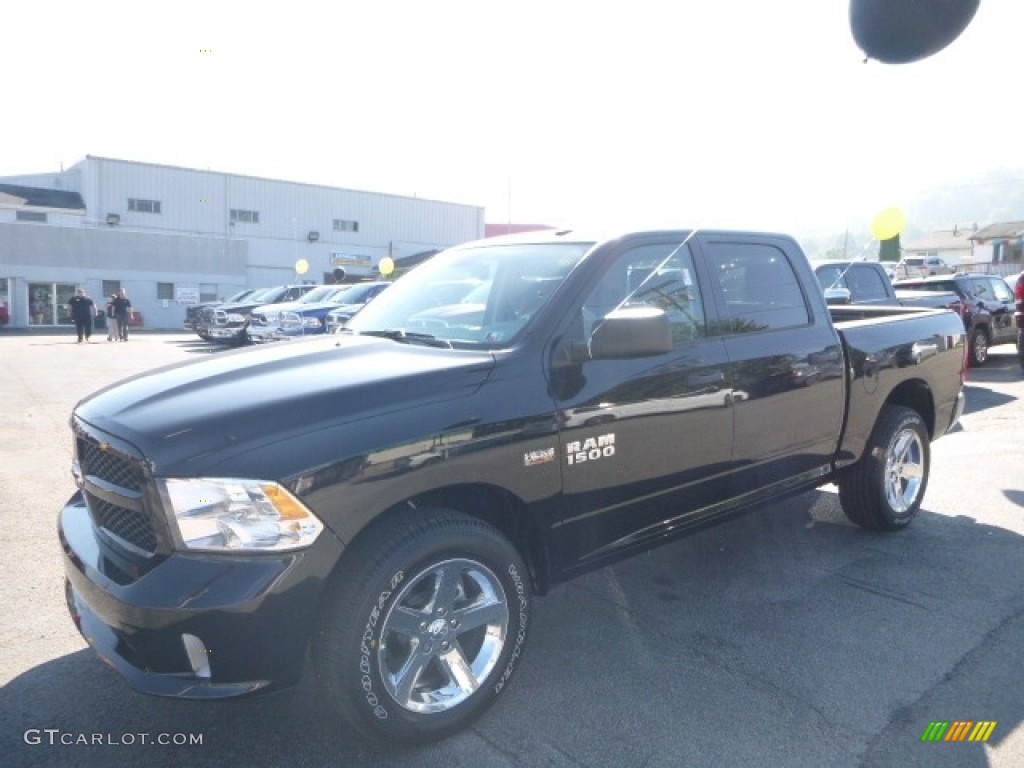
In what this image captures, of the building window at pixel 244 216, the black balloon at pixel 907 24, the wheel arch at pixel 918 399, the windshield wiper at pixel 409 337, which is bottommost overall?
the wheel arch at pixel 918 399

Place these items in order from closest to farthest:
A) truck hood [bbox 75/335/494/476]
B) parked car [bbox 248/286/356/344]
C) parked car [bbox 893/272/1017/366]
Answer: truck hood [bbox 75/335/494/476] < parked car [bbox 893/272/1017/366] < parked car [bbox 248/286/356/344]

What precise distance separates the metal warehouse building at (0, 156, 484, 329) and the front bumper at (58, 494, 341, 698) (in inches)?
1280

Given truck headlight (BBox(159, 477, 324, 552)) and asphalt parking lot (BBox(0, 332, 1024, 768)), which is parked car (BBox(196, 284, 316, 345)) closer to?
asphalt parking lot (BBox(0, 332, 1024, 768))

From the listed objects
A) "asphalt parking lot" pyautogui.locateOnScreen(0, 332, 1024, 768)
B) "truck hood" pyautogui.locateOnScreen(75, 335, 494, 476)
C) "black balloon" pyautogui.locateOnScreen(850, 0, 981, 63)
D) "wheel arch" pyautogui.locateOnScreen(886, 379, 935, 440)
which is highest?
"black balloon" pyautogui.locateOnScreen(850, 0, 981, 63)

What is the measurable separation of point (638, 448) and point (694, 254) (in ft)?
3.71

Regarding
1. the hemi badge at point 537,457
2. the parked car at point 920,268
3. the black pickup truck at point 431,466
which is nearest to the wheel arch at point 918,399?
the black pickup truck at point 431,466

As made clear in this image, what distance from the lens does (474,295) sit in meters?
3.77

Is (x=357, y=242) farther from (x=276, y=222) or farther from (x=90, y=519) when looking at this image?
(x=90, y=519)

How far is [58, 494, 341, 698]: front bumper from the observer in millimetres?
2328

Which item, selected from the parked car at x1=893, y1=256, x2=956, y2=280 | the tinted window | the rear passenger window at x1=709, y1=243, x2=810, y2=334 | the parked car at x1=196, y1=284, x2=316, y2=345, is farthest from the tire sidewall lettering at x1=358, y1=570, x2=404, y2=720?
the parked car at x1=893, y1=256, x2=956, y2=280

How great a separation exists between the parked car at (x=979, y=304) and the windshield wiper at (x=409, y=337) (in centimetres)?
1161

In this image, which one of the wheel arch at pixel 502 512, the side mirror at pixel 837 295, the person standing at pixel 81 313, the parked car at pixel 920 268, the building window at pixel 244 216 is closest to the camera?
the wheel arch at pixel 502 512

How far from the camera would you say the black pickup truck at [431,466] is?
7.84 feet

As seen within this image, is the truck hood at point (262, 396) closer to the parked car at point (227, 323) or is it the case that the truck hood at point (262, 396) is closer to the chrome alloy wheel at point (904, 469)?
the chrome alloy wheel at point (904, 469)
